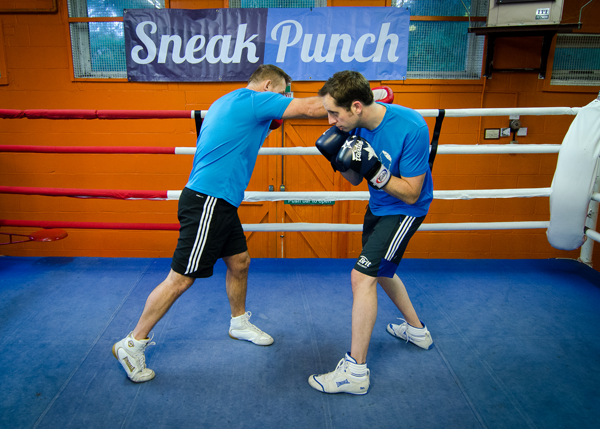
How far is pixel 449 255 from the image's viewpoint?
382cm

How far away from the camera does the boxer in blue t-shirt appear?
141 cm

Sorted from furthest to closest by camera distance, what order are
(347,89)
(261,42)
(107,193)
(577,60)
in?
1. (577,60)
2. (261,42)
3. (107,193)
4. (347,89)

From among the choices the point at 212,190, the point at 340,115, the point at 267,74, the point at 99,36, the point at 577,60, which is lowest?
the point at 212,190

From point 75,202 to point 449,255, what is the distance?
151 inches

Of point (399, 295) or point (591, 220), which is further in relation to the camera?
point (591, 220)

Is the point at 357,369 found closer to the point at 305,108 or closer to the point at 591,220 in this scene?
the point at 305,108

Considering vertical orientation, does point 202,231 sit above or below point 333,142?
→ below

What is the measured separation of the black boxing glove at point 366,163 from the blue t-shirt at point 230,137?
1.05 ft

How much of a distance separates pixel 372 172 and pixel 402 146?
0.55ft

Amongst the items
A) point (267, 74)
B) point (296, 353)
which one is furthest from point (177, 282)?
point (267, 74)

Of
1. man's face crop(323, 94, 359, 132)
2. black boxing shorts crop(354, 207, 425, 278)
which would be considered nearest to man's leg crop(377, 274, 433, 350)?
black boxing shorts crop(354, 207, 425, 278)

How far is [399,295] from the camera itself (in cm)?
162

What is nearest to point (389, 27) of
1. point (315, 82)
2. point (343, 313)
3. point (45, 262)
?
point (315, 82)

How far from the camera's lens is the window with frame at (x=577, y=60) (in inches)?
134
